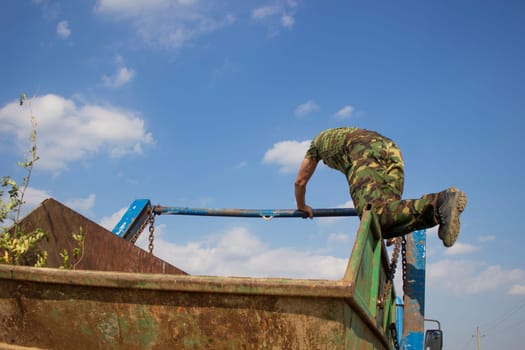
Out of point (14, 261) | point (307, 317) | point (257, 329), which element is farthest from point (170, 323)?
point (14, 261)

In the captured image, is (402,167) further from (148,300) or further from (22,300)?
(22,300)

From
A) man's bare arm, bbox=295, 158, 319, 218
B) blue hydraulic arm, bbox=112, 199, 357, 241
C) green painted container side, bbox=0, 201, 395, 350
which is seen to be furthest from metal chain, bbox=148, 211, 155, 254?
green painted container side, bbox=0, 201, 395, 350

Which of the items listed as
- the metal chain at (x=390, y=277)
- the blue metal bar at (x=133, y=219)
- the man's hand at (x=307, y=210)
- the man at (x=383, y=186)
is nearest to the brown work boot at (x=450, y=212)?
the man at (x=383, y=186)

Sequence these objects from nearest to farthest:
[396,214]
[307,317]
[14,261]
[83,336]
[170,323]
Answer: [307,317] < [170,323] < [83,336] < [14,261] < [396,214]

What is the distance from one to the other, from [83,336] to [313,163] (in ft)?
11.2

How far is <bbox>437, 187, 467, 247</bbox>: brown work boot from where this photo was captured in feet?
10.8

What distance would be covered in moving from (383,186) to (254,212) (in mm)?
2523

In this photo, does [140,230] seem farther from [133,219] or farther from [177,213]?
[177,213]

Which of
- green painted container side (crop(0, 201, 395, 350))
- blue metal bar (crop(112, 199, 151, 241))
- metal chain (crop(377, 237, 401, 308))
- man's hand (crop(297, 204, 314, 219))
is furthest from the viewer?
man's hand (crop(297, 204, 314, 219))

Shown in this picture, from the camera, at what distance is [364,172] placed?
389cm

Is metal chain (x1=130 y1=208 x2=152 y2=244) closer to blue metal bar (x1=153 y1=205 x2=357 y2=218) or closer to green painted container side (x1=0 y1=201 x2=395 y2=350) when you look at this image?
blue metal bar (x1=153 y1=205 x2=357 y2=218)

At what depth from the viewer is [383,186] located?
375 cm

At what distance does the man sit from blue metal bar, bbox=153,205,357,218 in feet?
2.65

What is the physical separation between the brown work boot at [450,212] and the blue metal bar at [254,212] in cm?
217
